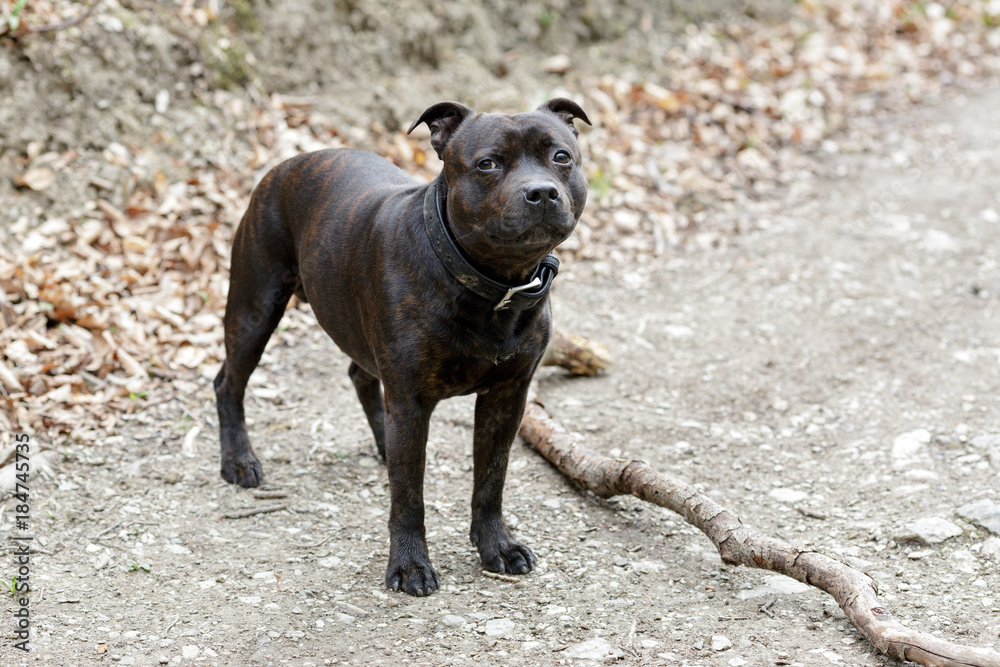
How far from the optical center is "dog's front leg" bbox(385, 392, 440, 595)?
12.5ft

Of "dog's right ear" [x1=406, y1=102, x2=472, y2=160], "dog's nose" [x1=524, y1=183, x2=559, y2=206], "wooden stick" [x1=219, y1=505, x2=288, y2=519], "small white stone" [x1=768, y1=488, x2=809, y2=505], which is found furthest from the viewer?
"small white stone" [x1=768, y1=488, x2=809, y2=505]

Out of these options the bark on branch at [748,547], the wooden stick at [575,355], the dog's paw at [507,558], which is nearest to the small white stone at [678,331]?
the wooden stick at [575,355]

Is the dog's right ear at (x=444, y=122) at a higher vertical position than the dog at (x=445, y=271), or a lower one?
higher

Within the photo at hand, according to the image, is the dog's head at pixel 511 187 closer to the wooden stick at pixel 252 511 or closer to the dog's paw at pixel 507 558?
the dog's paw at pixel 507 558

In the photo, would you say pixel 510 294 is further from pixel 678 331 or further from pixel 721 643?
pixel 678 331

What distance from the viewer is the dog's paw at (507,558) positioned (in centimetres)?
409

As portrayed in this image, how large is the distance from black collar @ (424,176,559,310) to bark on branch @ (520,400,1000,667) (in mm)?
1108

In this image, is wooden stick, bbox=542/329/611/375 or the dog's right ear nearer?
the dog's right ear

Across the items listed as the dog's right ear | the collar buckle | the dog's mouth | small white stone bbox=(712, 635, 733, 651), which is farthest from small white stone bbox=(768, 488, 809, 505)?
the dog's right ear

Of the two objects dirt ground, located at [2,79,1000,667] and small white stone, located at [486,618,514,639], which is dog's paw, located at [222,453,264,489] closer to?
dirt ground, located at [2,79,1000,667]

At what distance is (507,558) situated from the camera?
13.5 feet

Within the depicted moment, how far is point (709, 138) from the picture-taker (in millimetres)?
8867

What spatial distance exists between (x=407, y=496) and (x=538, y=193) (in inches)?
57.0

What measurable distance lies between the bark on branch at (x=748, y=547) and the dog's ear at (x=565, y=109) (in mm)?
1591
